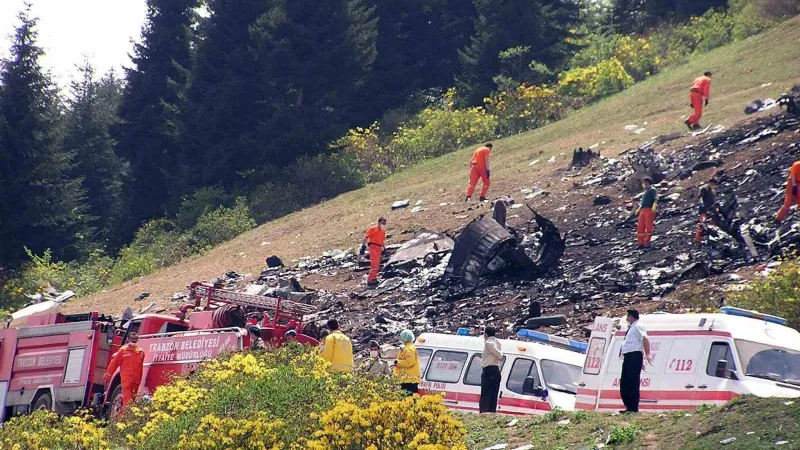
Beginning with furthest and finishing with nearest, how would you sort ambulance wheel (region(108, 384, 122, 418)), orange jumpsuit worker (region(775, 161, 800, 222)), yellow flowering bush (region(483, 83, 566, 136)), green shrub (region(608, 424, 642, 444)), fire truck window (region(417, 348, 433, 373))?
yellow flowering bush (region(483, 83, 566, 136)) < orange jumpsuit worker (region(775, 161, 800, 222)) < ambulance wheel (region(108, 384, 122, 418)) < fire truck window (region(417, 348, 433, 373)) < green shrub (region(608, 424, 642, 444))

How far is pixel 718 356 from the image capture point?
44.9 feet

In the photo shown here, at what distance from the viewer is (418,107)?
51.7 meters

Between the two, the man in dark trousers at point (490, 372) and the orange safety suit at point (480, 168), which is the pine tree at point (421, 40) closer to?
the orange safety suit at point (480, 168)

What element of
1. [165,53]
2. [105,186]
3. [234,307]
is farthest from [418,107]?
[234,307]

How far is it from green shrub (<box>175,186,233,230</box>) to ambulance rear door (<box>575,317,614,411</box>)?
32529mm

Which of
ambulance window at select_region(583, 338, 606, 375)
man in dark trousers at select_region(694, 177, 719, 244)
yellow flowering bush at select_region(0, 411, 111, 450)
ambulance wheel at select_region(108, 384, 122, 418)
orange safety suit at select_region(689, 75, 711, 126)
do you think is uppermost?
orange safety suit at select_region(689, 75, 711, 126)

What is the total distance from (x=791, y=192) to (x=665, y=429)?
13.3m

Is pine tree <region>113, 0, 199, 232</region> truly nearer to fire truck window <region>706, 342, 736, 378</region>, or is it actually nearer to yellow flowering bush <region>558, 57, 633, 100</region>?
yellow flowering bush <region>558, 57, 633, 100</region>

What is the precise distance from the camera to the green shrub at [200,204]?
47031 mm

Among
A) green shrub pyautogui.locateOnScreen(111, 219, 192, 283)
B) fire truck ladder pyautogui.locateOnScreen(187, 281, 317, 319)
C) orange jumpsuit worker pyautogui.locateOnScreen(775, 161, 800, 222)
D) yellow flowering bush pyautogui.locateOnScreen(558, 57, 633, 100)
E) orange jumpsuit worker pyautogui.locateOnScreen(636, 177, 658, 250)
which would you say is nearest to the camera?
fire truck ladder pyautogui.locateOnScreen(187, 281, 317, 319)

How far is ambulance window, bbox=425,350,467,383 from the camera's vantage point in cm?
1709

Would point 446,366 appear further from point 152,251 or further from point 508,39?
point 508,39

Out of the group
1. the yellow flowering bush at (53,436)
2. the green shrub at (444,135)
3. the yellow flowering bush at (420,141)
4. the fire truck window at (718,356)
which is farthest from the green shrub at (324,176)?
the yellow flowering bush at (53,436)

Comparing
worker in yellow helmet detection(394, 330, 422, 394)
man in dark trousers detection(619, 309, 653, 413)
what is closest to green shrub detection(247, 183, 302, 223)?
worker in yellow helmet detection(394, 330, 422, 394)
